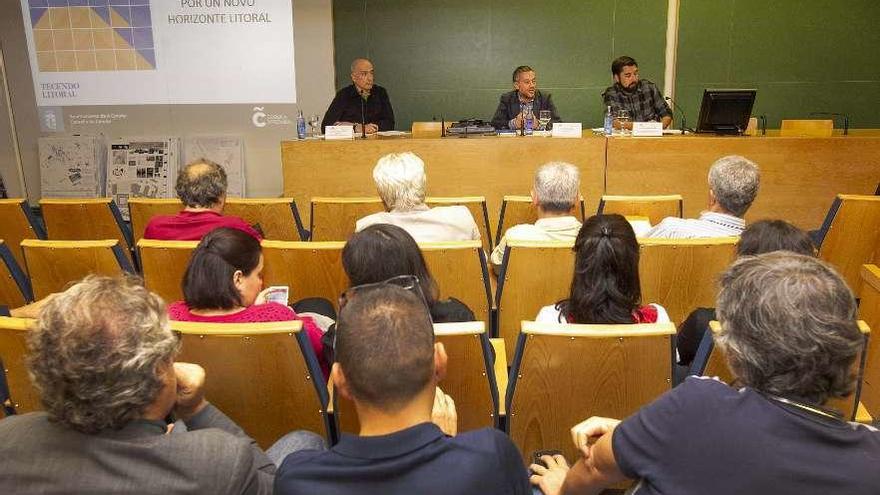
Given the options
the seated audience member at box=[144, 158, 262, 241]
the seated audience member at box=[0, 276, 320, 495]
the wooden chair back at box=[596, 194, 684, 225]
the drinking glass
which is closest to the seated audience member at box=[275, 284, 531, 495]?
the seated audience member at box=[0, 276, 320, 495]

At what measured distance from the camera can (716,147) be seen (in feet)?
14.4

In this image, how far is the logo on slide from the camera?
6.24m

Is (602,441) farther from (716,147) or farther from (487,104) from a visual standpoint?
(487,104)

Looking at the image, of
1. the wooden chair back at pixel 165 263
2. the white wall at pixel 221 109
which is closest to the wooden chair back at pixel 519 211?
the wooden chair back at pixel 165 263

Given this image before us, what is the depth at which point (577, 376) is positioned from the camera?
158 centimetres

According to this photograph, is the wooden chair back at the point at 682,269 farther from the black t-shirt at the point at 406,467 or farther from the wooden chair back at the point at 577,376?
the black t-shirt at the point at 406,467

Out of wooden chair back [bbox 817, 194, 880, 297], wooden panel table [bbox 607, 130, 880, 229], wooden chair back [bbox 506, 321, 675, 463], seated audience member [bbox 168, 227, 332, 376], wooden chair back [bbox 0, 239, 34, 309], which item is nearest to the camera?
wooden chair back [bbox 506, 321, 675, 463]

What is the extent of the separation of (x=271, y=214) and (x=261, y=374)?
1.89 metres

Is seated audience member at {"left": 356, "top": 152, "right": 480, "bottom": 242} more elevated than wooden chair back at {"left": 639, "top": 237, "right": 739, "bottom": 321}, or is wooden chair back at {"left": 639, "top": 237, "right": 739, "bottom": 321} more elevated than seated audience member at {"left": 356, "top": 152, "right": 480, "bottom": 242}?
seated audience member at {"left": 356, "top": 152, "right": 480, "bottom": 242}

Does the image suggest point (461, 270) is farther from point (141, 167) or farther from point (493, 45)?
point (141, 167)

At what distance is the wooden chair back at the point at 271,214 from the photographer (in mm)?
3328

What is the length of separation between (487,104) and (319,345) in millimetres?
5067

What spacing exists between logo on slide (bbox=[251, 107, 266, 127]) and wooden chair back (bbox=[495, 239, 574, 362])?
180 inches

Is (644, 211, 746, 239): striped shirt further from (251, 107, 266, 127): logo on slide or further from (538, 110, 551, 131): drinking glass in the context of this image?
(251, 107, 266, 127): logo on slide
